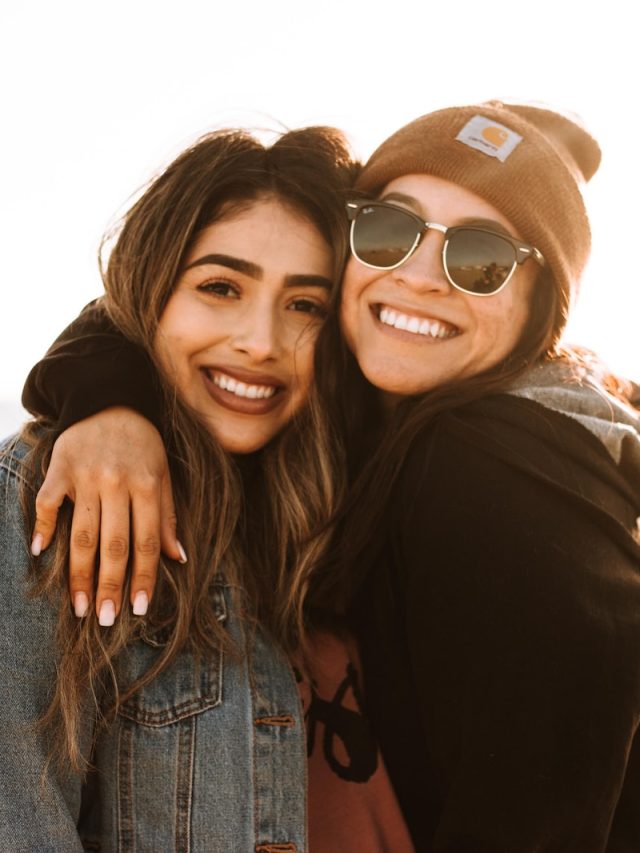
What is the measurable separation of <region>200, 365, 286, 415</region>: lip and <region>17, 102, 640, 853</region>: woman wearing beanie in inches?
7.7

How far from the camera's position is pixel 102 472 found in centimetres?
164

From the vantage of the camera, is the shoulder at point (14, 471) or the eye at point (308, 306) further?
the eye at point (308, 306)

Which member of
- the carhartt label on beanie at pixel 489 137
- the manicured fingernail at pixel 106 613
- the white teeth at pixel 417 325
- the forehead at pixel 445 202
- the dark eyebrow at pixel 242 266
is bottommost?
the manicured fingernail at pixel 106 613

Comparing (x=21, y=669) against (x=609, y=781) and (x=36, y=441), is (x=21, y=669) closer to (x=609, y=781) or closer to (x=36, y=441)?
(x=36, y=441)

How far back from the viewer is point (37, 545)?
1.57 m

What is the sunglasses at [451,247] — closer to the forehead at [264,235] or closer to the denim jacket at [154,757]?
the forehead at [264,235]

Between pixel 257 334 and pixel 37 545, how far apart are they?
2.58 ft

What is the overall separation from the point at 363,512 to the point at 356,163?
1.08 meters

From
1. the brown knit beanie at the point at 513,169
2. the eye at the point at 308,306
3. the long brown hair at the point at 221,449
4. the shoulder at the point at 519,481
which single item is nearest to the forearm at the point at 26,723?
the long brown hair at the point at 221,449

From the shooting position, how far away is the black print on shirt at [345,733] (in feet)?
5.78

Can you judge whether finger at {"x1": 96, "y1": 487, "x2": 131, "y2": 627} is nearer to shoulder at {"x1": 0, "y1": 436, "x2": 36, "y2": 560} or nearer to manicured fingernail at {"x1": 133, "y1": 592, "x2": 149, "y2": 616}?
manicured fingernail at {"x1": 133, "y1": 592, "x2": 149, "y2": 616}

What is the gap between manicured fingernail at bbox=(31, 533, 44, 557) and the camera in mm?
1566

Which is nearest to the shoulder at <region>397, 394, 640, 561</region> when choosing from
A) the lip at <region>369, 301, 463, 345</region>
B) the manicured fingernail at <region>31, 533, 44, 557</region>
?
the lip at <region>369, 301, 463, 345</region>

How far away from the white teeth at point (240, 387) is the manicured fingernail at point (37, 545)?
68 centimetres
